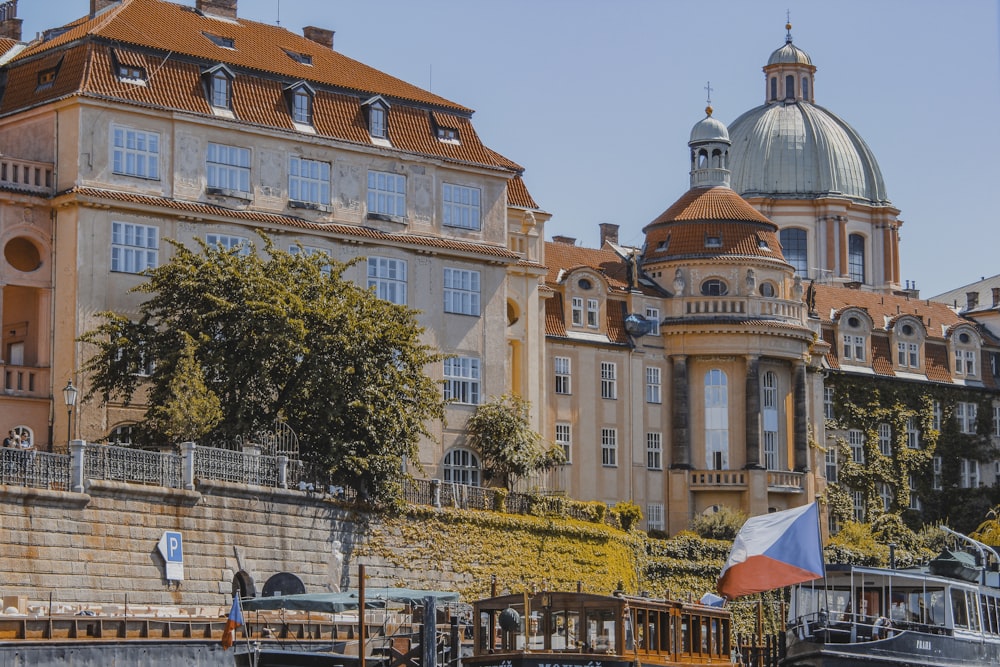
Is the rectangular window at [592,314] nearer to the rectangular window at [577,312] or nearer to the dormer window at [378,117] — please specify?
the rectangular window at [577,312]

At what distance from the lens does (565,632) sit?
5259 centimetres

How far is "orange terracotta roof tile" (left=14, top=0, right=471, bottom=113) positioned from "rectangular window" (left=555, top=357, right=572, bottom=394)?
1472cm

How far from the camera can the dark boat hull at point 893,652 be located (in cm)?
5656

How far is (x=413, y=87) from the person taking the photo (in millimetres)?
81938

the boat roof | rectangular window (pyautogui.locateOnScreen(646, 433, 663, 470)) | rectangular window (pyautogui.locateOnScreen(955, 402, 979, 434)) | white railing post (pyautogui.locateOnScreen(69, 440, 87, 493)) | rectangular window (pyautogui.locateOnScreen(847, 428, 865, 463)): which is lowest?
the boat roof

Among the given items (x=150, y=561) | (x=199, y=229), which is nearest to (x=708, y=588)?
(x=199, y=229)

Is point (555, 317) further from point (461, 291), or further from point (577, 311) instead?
point (461, 291)

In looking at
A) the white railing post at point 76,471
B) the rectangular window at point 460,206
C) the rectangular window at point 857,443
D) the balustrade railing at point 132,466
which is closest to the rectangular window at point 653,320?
the rectangular window at point 857,443

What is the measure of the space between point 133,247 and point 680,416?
103 ft

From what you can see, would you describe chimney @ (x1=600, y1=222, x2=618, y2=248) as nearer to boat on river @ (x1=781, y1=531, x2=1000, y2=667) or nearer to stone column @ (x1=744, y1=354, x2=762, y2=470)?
stone column @ (x1=744, y1=354, x2=762, y2=470)

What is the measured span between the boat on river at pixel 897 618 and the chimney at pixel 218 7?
32.7m

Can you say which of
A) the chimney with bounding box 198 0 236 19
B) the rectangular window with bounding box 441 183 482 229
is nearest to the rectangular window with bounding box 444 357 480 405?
the rectangular window with bounding box 441 183 482 229

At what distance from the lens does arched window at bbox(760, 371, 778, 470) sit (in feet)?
313

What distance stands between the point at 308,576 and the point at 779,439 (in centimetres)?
3548
